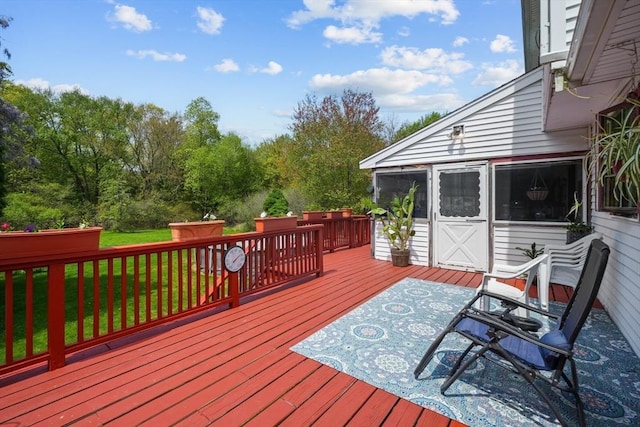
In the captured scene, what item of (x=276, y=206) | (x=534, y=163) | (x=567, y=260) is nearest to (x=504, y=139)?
(x=534, y=163)

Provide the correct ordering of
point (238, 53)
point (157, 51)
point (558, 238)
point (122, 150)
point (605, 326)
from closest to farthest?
1. point (605, 326)
2. point (558, 238)
3. point (238, 53)
4. point (157, 51)
5. point (122, 150)

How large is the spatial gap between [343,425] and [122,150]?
2133cm

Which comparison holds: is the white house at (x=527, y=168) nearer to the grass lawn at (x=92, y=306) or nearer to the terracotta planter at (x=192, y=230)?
the terracotta planter at (x=192, y=230)

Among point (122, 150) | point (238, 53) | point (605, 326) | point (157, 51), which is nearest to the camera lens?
point (605, 326)

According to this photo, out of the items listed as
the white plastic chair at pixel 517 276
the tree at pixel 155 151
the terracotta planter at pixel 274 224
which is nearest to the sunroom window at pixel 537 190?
the white plastic chair at pixel 517 276

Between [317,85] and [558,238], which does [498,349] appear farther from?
[317,85]

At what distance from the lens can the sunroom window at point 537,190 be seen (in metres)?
4.53

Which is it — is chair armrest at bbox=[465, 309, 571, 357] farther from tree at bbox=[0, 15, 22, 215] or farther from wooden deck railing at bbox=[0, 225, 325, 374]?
tree at bbox=[0, 15, 22, 215]

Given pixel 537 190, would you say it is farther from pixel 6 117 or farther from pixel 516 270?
pixel 6 117

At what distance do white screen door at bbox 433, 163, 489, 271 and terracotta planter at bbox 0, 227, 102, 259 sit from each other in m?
5.20

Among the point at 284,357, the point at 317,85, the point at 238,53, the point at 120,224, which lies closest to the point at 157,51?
the point at 238,53

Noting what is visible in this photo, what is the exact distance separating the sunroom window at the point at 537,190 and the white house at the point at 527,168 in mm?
13

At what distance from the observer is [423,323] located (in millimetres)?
3117

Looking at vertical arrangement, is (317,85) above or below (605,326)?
above
